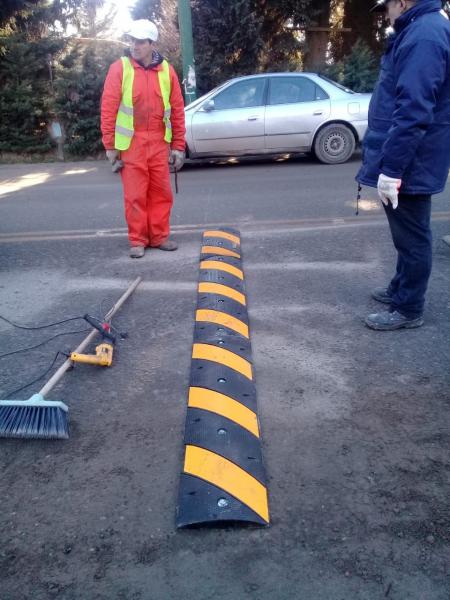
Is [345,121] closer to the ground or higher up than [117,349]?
higher up

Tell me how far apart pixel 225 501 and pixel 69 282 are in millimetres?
3207

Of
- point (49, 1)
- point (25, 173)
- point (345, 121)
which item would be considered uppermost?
point (49, 1)

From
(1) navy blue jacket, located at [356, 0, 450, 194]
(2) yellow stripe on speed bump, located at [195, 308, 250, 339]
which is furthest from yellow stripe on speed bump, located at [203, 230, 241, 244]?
(1) navy blue jacket, located at [356, 0, 450, 194]

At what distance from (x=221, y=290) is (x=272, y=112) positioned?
665 cm

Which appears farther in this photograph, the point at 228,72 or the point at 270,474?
the point at 228,72

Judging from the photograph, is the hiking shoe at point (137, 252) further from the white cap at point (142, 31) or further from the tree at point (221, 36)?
the tree at point (221, 36)

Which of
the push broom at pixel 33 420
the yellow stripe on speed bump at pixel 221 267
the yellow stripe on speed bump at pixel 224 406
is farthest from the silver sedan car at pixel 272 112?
the push broom at pixel 33 420

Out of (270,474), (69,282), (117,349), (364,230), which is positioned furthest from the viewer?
(364,230)

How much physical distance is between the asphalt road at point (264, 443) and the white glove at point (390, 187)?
0.92 metres

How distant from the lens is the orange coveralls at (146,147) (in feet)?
16.6

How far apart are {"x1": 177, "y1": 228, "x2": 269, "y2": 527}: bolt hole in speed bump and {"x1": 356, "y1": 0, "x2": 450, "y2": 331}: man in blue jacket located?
39.7 inches

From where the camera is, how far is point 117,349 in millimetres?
3650

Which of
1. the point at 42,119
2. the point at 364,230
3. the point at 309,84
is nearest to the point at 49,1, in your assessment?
the point at 42,119

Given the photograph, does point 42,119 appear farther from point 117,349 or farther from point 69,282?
point 117,349
